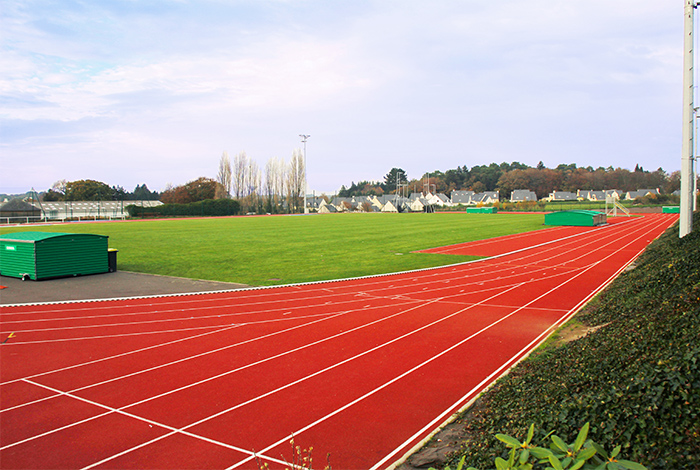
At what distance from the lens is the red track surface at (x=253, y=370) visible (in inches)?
203

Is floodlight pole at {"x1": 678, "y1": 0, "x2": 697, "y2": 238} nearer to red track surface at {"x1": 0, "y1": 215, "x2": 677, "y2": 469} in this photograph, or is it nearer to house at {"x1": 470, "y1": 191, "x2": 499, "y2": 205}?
red track surface at {"x1": 0, "y1": 215, "x2": 677, "y2": 469}

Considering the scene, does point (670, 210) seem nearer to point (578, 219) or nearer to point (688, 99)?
point (578, 219)

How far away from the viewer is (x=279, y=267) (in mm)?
18516

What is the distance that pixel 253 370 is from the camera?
24.0ft

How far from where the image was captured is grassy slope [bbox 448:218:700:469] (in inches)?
135

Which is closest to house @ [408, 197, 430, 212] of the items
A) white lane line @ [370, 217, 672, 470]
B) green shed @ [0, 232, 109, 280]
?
green shed @ [0, 232, 109, 280]

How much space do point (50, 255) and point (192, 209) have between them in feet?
198

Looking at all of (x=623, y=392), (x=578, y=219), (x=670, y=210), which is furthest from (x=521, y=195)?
(x=623, y=392)

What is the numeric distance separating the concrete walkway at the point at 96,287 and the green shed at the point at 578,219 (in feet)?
120

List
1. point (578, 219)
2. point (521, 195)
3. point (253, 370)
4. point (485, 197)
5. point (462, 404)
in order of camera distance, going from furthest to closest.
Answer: point (485, 197), point (521, 195), point (578, 219), point (253, 370), point (462, 404)

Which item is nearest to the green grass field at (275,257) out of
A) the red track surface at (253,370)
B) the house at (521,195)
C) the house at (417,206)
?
the red track surface at (253,370)

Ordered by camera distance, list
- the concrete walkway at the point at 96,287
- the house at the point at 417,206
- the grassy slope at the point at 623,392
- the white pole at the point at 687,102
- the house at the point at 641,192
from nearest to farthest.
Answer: the grassy slope at the point at 623,392, the white pole at the point at 687,102, the concrete walkway at the point at 96,287, the house at the point at 641,192, the house at the point at 417,206

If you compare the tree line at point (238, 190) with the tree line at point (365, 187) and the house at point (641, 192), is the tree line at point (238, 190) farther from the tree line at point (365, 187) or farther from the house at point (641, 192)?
the house at point (641, 192)

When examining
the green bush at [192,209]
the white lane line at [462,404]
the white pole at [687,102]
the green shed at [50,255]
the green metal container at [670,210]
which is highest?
the white pole at [687,102]
